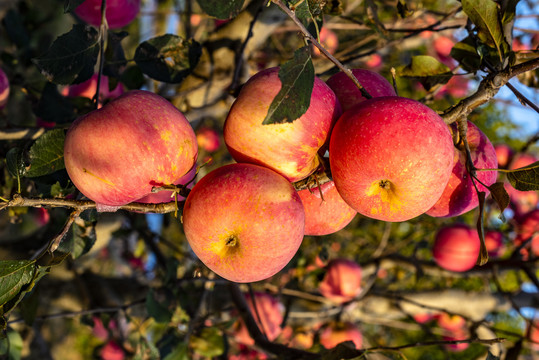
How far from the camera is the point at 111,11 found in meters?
1.29

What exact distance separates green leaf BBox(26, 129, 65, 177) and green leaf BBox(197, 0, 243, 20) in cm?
38

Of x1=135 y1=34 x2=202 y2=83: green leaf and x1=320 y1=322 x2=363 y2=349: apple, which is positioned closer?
x1=135 y1=34 x2=202 y2=83: green leaf

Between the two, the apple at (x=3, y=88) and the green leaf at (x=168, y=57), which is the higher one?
the green leaf at (x=168, y=57)

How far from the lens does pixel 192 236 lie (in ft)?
2.23

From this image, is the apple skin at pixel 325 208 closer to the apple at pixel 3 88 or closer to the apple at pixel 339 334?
the apple at pixel 3 88

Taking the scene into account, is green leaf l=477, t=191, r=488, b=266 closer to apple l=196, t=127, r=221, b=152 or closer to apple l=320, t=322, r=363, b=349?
apple l=320, t=322, r=363, b=349

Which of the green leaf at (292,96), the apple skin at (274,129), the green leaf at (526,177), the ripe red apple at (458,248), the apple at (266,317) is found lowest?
the apple at (266,317)

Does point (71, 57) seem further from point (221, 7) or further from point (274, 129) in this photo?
point (274, 129)

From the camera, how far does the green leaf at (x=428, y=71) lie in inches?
33.1

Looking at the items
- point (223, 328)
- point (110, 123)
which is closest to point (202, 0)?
point (110, 123)

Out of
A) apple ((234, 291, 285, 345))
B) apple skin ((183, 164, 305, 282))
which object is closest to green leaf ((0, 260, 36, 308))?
apple skin ((183, 164, 305, 282))

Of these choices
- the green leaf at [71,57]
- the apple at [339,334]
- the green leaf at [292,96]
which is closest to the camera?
the green leaf at [292,96]

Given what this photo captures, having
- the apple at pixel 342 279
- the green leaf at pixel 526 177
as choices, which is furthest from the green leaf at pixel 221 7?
the apple at pixel 342 279

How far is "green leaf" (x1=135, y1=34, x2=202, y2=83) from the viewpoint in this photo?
994 millimetres
